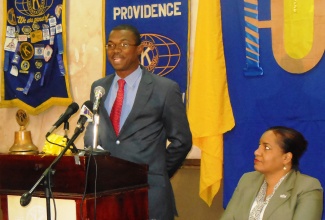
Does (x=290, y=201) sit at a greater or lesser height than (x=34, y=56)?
lesser

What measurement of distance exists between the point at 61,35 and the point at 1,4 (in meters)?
0.87

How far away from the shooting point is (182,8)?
5031 mm

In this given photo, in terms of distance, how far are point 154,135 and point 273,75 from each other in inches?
51.5

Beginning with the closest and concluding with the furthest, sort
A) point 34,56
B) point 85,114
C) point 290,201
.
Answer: point 85,114 → point 290,201 → point 34,56

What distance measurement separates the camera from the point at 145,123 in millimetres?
3439

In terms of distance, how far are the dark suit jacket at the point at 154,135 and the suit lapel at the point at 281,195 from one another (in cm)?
55

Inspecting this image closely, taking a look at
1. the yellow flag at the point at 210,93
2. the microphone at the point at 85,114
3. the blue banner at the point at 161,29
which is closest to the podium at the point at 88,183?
the microphone at the point at 85,114

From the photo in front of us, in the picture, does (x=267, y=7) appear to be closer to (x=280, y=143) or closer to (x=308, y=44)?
(x=308, y=44)

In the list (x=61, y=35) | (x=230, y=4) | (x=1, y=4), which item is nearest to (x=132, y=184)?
(x=230, y=4)

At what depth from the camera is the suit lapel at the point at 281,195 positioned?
3.37 metres

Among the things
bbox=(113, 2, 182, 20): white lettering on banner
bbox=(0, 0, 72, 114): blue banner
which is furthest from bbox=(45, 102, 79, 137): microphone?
bbox=(0, 0, 72, 114): blue banner

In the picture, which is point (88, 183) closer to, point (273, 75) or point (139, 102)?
point (139, 102)

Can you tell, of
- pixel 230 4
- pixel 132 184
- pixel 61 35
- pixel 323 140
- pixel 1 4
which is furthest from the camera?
pixel 1 4

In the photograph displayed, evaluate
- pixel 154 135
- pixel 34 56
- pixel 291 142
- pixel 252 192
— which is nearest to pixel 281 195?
pixel 252 192
